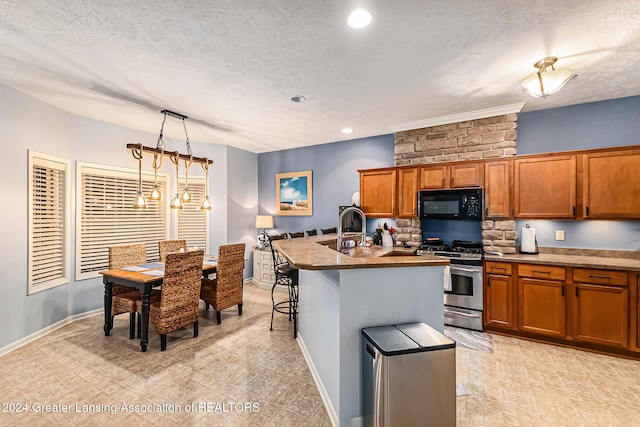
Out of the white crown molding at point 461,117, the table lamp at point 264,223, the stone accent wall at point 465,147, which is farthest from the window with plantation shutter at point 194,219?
the white crown molding at point 461,117

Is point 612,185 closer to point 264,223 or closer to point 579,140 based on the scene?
point 579,140

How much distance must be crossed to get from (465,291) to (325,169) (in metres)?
3.25

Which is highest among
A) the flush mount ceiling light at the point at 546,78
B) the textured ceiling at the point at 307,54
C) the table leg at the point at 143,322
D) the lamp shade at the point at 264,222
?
the textured ceiling at the point at 307,54

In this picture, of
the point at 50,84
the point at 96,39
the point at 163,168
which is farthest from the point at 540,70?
the point at 163,168

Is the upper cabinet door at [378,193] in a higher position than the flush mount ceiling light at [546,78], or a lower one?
lower

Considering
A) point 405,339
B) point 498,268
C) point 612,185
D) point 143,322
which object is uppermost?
point 612,185

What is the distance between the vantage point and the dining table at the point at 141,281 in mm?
3002

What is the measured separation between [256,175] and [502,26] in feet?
17.1

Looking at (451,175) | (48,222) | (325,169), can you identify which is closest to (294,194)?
(325,169)

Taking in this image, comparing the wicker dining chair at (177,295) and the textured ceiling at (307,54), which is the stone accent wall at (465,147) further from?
the wicker dining chair at (177,295)

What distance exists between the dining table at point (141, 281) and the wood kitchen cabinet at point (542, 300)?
3859mm

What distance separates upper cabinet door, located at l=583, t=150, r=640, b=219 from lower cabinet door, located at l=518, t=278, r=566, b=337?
3.17 ft

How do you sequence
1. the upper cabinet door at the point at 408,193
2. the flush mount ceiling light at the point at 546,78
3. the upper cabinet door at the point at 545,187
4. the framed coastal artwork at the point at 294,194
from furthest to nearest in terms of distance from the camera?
the framed coastal artwork at the point at 294,194
the upper cabinet door at the point at 408,193
the upper cabinet door at the point at 545,187
the flush mount ceiling light at the point at 546,78

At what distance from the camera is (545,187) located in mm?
3398
